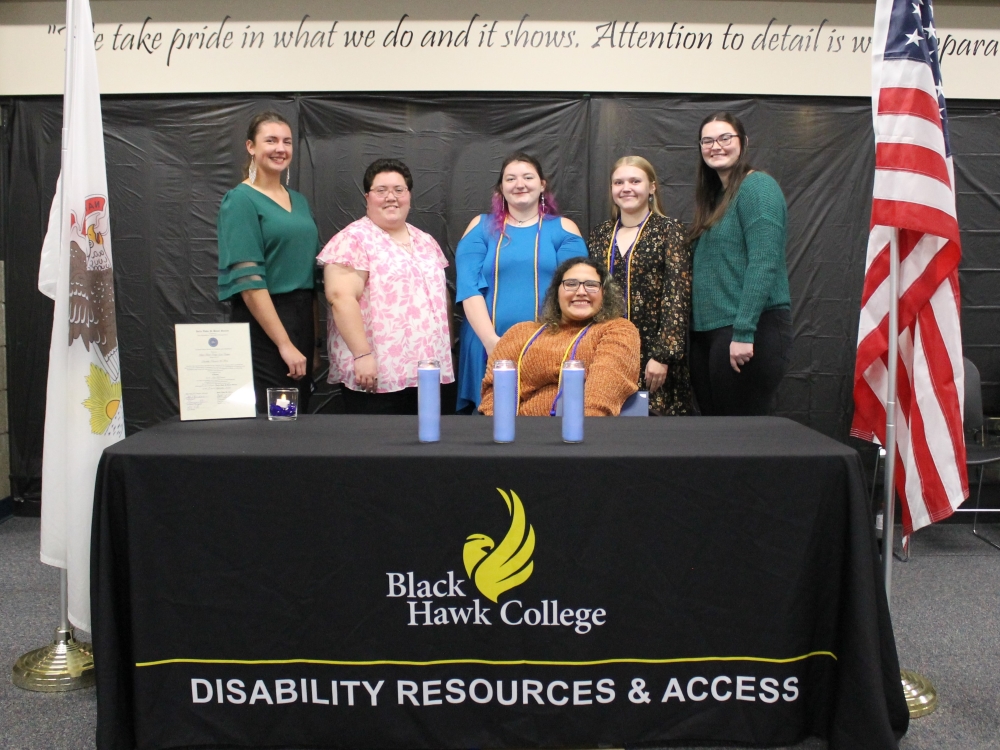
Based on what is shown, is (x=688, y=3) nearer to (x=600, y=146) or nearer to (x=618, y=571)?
(x=600, y=146)

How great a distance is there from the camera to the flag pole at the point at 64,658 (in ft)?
6.48

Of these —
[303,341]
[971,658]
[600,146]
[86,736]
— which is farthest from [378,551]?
[600,146]

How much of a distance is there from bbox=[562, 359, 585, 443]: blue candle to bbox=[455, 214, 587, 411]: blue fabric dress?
1.07m

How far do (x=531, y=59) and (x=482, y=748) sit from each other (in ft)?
9.00

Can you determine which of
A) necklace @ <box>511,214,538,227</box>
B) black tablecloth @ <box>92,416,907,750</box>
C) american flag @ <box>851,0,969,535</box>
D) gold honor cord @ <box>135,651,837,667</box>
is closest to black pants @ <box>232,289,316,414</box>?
necklace @ <box>511,214,538,227</box>

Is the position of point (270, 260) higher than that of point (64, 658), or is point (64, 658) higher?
point (270, 260)

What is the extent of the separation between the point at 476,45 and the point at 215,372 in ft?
6.81

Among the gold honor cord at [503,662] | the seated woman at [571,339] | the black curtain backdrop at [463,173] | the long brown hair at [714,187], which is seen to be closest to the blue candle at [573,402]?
the gold honor cord at [503,662]

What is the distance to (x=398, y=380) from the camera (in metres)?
2.68

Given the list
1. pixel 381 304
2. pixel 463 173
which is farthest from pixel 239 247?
pixel 463 173

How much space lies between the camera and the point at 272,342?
2.67 m

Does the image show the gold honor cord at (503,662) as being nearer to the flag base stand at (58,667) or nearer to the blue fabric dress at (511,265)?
the flag base stand at (58,667)

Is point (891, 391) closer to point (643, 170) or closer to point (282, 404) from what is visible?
point (643, 170)

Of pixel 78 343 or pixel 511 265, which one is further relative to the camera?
pixel 511 265
